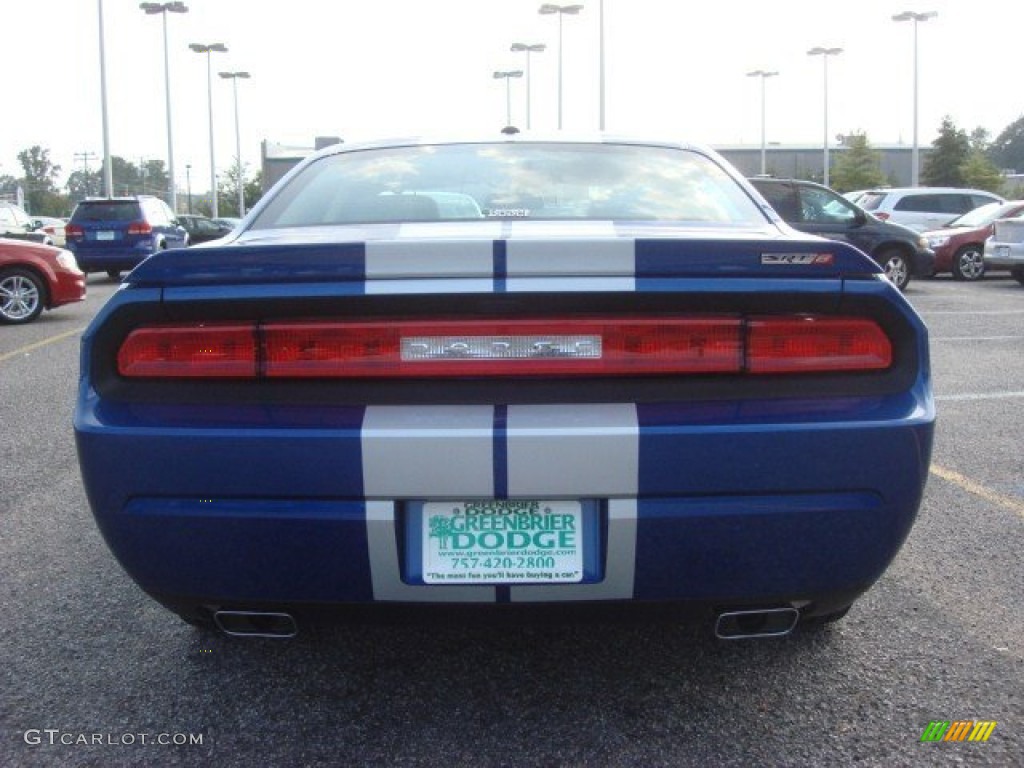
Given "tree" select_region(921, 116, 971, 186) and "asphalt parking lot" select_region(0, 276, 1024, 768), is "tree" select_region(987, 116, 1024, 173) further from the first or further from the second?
"asphalt parking lot" select_region(0, 276, 1024, 768)

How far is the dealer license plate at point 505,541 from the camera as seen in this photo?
227 centimetres

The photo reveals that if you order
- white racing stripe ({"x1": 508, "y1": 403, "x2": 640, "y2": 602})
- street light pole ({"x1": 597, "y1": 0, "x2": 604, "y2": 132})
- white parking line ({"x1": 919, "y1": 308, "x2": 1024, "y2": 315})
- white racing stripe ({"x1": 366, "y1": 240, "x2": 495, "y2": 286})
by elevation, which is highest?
street light pole ({"x1": 597, "y1": 0, "x2": 604, "y2": 132})

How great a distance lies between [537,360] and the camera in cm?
228

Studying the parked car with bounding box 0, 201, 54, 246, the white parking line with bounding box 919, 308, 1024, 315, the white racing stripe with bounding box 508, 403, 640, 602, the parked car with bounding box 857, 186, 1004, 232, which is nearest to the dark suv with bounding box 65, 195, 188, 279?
the parked car with bounding box 0, 201, 54, 246

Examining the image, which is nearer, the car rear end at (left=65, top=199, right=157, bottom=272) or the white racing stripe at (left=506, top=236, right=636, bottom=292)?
the white racing stripe at (left=506, top=236, right=636, bottom=292)

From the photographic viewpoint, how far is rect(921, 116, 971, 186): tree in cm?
5528

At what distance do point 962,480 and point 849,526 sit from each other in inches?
108

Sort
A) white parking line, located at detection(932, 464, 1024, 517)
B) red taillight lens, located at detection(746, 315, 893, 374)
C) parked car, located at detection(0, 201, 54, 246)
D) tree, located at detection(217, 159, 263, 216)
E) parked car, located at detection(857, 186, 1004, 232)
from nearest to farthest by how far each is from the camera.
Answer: red taillight lens, located at detection(746, 315, 893, 374)
white parking line, located at detection(932, 464, 1024, 517)
parked car, located at detection(857, 186, 1004, 232)
parked car, located at detection(0, 201, 54, 246)
tree, located at detection(217, 159, 263, 216)

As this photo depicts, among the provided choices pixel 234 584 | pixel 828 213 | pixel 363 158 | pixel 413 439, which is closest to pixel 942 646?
pixel 413 439

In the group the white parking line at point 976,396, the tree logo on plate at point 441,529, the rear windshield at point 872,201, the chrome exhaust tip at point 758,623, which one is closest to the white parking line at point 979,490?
the white parking line at point 976,396

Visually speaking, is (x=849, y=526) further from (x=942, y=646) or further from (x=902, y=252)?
(x=902, y=252)

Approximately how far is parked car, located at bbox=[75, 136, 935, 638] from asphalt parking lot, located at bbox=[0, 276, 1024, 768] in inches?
12.2

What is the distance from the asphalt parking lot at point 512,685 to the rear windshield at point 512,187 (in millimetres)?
1175

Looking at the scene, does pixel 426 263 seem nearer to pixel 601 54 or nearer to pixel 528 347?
pixel 528 347
